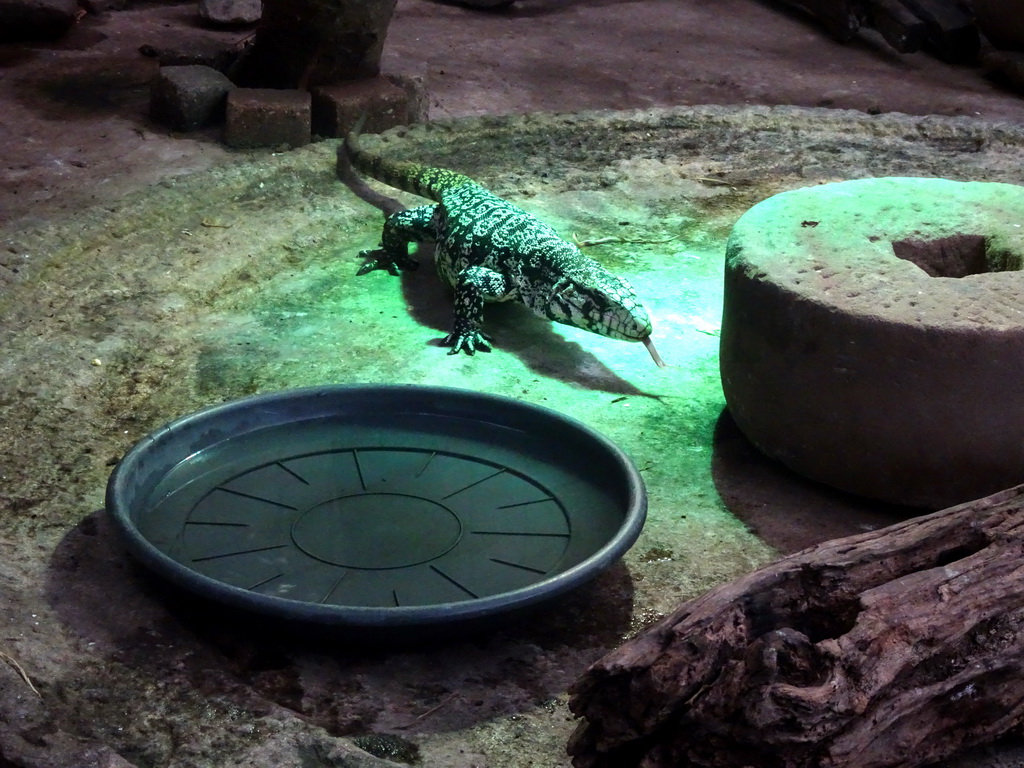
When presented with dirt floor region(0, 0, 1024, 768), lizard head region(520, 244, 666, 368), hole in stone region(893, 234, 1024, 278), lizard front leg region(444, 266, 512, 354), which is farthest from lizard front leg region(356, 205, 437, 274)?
hole in stone region(893, 234, 1024, 278)

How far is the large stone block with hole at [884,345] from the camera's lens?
3.38 metres

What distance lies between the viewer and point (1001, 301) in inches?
135

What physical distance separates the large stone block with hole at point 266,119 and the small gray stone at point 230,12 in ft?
10.5

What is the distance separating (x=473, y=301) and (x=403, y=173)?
1.42 metres

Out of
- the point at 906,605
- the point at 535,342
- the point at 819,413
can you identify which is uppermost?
the point at 906,605

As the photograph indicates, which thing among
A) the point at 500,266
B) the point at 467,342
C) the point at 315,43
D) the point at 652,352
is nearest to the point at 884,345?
the point at 652,352

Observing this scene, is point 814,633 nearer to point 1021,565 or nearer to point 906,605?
point 906,605

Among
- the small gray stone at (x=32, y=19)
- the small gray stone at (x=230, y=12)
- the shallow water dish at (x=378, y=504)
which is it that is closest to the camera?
the shallow water dish at (x=378, y=504)

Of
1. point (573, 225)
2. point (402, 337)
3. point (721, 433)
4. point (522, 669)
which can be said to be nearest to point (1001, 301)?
point (721, 433)

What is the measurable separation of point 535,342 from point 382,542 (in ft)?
6.04

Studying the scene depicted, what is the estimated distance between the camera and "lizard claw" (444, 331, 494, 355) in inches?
187

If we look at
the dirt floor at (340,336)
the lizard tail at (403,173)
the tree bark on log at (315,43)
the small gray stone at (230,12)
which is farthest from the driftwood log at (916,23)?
the lizard tail at (403,173)

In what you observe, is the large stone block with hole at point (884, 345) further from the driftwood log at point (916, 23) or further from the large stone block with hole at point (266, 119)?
the driftwood log at point (916, 23)

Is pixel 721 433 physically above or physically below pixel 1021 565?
below
